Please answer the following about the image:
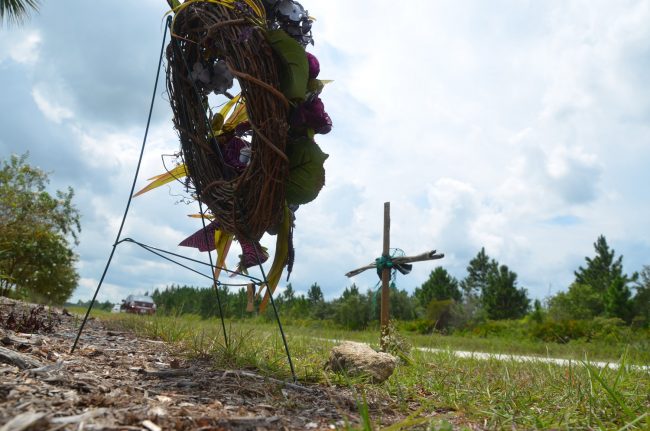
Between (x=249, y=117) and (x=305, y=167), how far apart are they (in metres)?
0.46

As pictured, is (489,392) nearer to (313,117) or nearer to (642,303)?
(313,117)

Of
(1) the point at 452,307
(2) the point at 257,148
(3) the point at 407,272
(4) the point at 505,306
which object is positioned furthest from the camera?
(4) the point at 505,306

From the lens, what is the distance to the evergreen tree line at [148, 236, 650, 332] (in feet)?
72.5

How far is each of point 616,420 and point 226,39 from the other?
2.92 metres

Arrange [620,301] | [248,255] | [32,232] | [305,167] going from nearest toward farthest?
[305,167] < [248,255] < [32,232] < [620,301]

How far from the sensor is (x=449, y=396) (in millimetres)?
2756

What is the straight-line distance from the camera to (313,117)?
9.87ft

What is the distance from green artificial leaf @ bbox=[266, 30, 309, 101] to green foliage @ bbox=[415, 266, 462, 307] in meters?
30.7

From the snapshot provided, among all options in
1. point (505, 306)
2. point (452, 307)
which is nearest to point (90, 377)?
point (452, 307)

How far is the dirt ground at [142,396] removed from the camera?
1665mm

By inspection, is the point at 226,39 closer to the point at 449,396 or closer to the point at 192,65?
the point at 192,65

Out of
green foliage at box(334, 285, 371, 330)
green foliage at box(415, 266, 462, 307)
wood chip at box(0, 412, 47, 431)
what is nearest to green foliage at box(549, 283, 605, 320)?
green foliage at box(415, 266, 462, 307)

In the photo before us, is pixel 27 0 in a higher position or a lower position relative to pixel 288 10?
higher

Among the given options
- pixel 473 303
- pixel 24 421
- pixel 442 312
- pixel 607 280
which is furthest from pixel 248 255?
pixel 607 280
